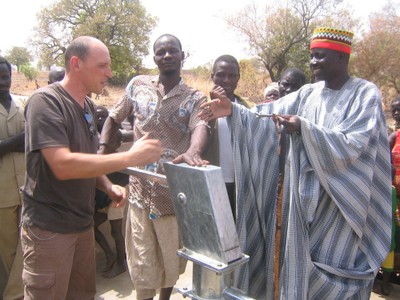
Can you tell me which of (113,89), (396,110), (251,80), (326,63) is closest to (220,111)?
(326,63)

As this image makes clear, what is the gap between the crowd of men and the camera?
1.96 meters

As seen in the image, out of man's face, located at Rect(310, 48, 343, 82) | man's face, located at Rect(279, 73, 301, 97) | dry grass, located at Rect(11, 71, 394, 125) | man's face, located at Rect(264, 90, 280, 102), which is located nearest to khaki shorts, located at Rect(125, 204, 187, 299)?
man's face, located at Rect(310, 48, 343, 82)

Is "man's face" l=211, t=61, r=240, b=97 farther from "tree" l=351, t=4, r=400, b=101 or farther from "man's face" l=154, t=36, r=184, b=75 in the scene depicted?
"tree" l=351, t=4, r=400, b=101

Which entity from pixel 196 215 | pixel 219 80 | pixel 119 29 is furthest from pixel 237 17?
pixel 196 215

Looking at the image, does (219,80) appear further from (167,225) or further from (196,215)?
(196,215)

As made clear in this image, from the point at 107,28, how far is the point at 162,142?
31.1 m

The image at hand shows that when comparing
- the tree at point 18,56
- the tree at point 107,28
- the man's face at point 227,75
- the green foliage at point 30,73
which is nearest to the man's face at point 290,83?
the man's face at point 227,75

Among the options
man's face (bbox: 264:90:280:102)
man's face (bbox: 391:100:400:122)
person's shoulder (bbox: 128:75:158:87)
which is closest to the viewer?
person's shoulder (bbox: 128:75:158:87)

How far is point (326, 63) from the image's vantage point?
7.41 ft

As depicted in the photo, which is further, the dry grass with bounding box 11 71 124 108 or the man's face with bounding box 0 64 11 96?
the dry grass with bounding box 11 71 124 108

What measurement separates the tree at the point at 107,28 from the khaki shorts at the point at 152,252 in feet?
94.7

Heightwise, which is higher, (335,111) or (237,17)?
(237,17)

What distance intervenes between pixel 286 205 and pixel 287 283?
441 mm

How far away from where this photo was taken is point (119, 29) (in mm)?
31438
